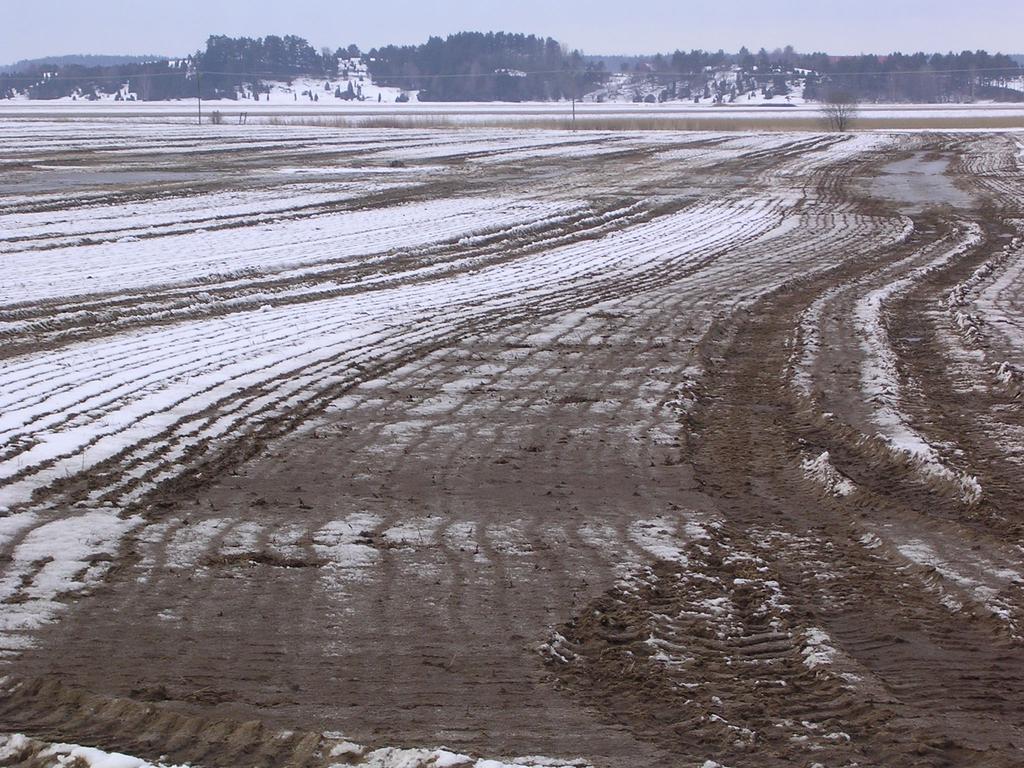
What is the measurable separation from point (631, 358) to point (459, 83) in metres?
157

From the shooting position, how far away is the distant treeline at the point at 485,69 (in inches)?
6171

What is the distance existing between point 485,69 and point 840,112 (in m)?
110

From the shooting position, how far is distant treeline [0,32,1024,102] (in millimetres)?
143250

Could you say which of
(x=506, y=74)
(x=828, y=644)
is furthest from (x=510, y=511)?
(x=506, y=74)

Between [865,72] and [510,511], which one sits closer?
[510,511]

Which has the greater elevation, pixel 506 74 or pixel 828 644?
pixel 506 74

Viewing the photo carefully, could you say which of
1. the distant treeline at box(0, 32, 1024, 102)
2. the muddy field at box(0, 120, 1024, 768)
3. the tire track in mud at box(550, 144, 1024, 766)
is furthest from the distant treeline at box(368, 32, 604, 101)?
the tire track in mud at box(550, 144, 1024, 766)

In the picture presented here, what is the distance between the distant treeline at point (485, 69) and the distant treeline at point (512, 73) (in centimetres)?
19

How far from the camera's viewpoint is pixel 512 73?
541 feet

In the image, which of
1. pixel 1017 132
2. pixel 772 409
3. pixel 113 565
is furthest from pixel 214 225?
pixel 1017 132

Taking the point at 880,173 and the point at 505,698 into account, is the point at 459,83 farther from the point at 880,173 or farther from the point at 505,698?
the point at 505,698

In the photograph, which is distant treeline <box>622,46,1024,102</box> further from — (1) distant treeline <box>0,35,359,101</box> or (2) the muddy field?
(2) the muddy field

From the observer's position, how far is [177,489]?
22.0 feet

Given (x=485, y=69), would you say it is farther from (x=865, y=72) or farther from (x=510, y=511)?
(x=510, y=511)
